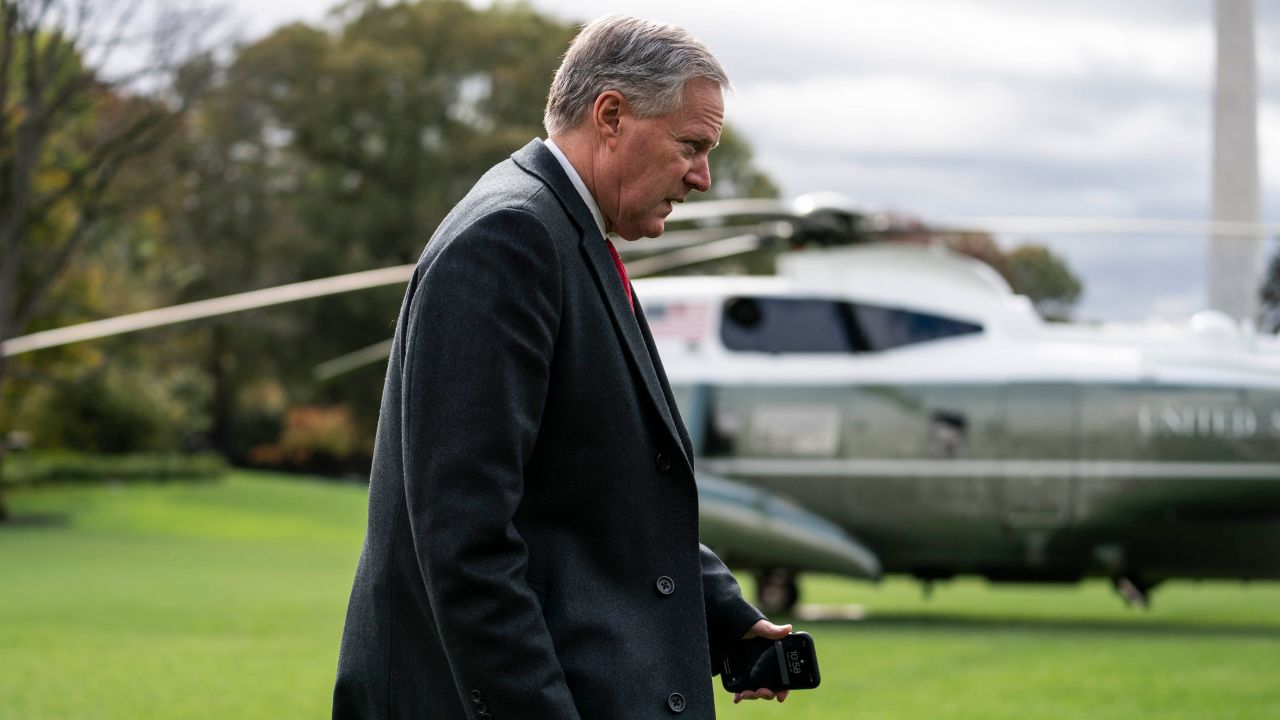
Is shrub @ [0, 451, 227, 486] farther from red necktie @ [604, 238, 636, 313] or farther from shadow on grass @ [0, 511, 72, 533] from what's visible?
red necktie @ [604, 238, 636, 313]

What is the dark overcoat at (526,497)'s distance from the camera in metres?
2.04

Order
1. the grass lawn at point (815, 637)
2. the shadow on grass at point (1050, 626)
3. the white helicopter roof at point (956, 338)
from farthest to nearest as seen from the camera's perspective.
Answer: the shadow on grass at point (1050, 626) → the white helicopter roof at point (956, 338) → the grass lawn at point (815, 637)

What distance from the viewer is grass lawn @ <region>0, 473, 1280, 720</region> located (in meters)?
8.07

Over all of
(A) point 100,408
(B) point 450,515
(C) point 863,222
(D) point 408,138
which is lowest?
(A) point 100,408

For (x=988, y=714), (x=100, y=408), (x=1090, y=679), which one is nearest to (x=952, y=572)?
(x=1090, y=679)

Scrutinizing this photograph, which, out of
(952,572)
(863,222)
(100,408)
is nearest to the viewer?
(863,222)

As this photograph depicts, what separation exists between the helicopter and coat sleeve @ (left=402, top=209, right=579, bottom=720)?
9.55 metres

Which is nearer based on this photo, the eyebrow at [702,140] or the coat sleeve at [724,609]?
the eyebrow at [702,140]

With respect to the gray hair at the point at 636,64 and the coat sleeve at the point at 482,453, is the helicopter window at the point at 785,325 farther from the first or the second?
the coat sleeve at the point at 482,453

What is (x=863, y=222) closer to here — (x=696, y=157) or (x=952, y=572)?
(x=952, y=572)

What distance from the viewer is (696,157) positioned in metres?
2.38

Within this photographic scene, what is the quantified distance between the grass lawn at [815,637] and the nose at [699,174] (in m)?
5.68

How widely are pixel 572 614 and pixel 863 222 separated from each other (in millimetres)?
10087

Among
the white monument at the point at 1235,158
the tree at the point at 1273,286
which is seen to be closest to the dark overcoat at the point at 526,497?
the white monument at the point at 1235,158
